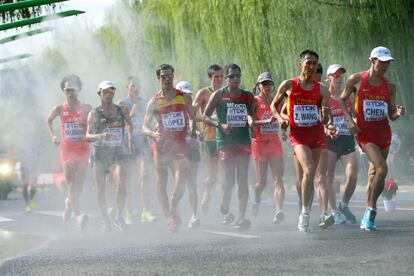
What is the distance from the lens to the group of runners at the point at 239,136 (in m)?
12.4

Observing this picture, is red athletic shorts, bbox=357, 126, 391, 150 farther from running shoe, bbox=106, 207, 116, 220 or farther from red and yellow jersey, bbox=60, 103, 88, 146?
red and yellow jersey, bbox=60, 103, 88, 146

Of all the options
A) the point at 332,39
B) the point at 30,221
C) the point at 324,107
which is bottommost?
the point at 30,221

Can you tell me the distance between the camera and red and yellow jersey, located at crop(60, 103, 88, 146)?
15.4m

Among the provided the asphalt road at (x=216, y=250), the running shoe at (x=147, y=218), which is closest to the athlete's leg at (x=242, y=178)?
the asphalt road at (x=216, y=250)

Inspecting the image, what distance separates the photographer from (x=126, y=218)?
1620 cm

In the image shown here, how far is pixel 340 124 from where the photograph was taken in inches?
551

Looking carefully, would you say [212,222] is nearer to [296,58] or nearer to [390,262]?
[390,262]

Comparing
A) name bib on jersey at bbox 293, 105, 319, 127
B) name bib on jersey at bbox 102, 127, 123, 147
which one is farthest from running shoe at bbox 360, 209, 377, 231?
A: name bib on jersey at bbox 102, 127, 123, 147

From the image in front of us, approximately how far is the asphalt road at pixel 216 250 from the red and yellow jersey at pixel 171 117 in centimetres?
113

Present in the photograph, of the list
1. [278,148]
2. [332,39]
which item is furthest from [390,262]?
[332,39]

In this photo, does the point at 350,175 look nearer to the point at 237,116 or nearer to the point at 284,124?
the point at 237,116

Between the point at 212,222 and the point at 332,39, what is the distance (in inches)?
387

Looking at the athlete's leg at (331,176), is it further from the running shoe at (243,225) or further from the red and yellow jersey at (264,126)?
the red and yellow jersey at (264,126)

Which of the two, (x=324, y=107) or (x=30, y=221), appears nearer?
(x=324, y=107)
